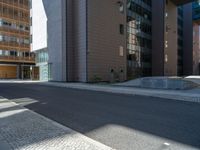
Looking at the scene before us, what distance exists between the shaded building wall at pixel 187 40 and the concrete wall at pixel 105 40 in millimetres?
32401

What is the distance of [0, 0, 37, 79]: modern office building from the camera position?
5206 cm

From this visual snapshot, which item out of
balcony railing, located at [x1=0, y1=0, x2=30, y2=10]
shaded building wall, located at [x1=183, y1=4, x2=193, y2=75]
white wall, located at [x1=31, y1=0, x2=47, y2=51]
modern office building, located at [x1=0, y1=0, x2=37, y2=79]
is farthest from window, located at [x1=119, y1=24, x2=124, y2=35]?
balcony railing, located at [x1=0, y1=0, x2=30, y2=10]

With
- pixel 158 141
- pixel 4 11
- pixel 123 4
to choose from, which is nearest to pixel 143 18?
pixel 123 4

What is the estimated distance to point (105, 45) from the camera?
30.8 m

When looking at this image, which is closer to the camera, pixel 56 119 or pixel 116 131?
pixel 116 131

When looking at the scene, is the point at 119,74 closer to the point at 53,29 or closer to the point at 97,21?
the point at 97,21

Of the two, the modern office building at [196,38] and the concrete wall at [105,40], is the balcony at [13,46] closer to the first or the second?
the concrete wall at [105,40]

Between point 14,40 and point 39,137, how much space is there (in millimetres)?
55223

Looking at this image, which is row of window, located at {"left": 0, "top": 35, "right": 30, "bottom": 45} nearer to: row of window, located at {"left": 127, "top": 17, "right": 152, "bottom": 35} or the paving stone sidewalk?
row of window, located at {"left": 127, "top": 17, "right": 152, "bottom": 35}

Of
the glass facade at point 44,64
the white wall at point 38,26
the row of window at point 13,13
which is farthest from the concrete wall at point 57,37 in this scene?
the row of window at point 13,13

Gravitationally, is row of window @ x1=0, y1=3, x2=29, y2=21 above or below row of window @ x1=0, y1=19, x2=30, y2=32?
above

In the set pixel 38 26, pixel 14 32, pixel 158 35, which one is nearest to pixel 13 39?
pixel 14 32

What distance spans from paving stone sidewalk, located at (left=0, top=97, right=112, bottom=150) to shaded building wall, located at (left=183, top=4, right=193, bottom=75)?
194ft

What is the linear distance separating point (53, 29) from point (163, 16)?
23.6 meters
